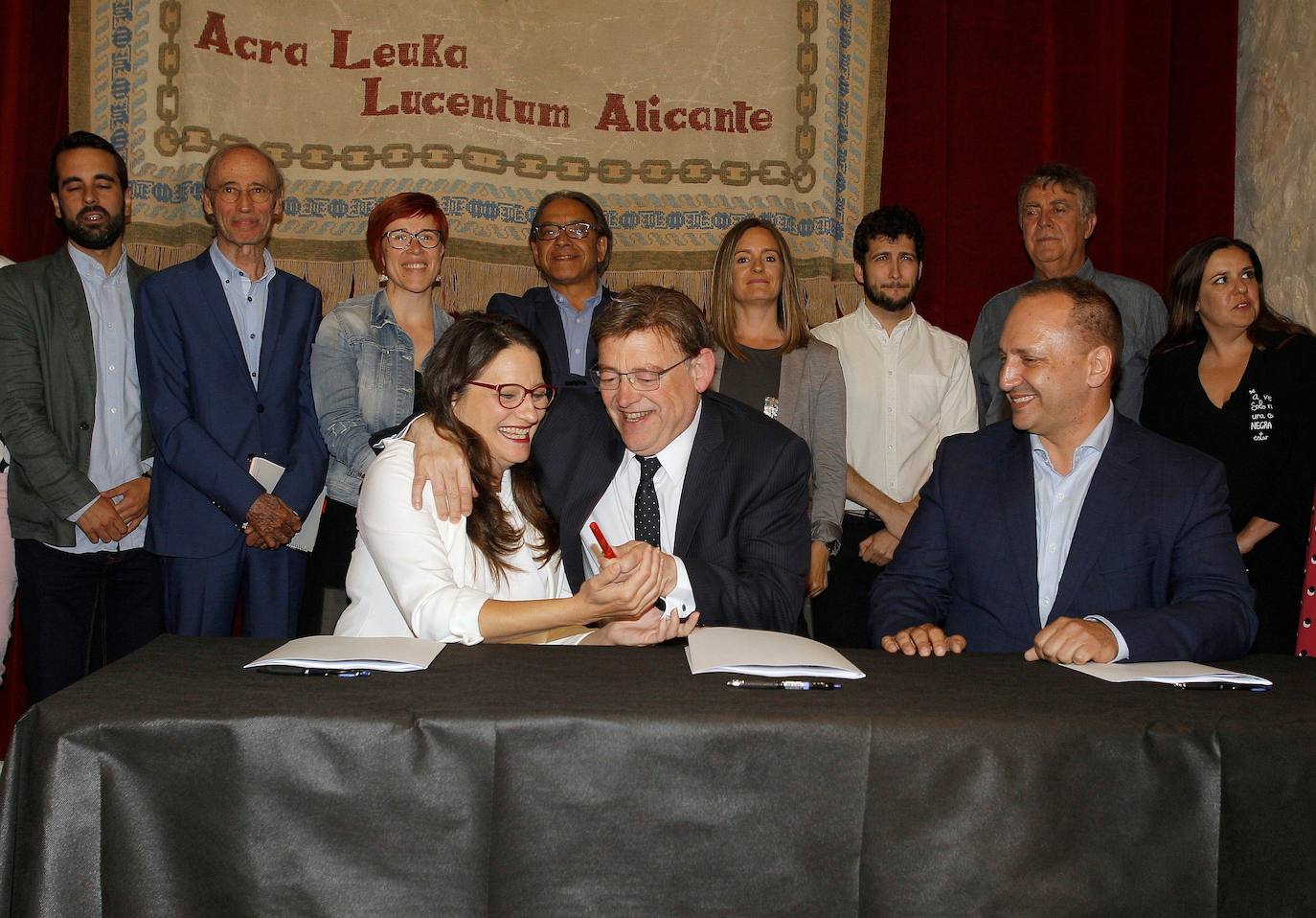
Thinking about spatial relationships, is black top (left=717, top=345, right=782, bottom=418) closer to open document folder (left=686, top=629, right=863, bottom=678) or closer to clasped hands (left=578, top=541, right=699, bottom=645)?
Answer: clasped hands (left=578, top=541, right=699, bottom=645)

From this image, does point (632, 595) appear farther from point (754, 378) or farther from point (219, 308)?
point (219, 308)

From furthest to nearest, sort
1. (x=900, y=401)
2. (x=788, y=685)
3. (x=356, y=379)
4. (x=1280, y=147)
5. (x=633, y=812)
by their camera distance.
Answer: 1. (x=1280, y=147)
2. (x=900, y=401)
3. (x=356, y=379)
4. (x=788, y=685)
5. (x=633, y=812)

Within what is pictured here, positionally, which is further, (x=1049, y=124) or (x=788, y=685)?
(x=1049, y=124)

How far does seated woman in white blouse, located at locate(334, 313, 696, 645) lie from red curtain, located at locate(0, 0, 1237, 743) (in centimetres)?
247

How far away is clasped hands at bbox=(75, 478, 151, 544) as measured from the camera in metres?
3.23

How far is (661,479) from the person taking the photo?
2.56 m

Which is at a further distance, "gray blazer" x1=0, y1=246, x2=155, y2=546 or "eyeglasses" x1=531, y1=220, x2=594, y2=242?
"eyeglasses" x1=531, y1=220, x2=594, y2=242

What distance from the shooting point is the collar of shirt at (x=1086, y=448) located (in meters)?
2.43

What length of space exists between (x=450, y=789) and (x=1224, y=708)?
3.60 ft

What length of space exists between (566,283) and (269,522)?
1.16 metres

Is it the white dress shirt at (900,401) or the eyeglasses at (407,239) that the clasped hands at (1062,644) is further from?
the eyeglasses at (407,239)

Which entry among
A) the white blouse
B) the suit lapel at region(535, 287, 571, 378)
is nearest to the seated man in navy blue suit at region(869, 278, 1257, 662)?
the white blouse

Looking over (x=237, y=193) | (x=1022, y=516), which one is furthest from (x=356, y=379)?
(x=1022, y=516)

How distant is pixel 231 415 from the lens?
3275mm
